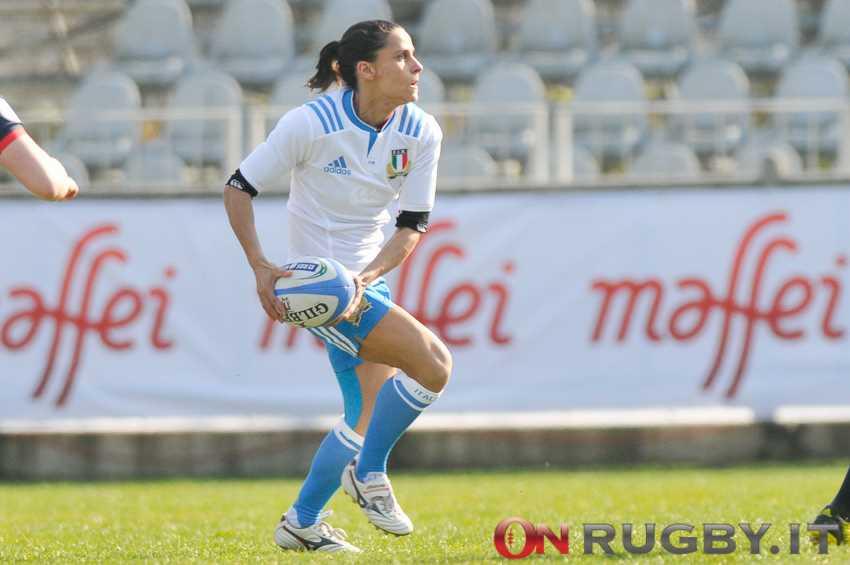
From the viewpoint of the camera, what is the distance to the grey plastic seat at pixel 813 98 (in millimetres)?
14023

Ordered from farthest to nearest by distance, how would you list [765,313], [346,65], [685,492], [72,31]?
[72,31] → [765,313] → [685,492] → [346,65]

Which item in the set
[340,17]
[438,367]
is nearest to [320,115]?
[438,367]

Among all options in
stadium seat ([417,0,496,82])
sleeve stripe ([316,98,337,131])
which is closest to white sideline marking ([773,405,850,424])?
stadium seat ([417,0,496,82])

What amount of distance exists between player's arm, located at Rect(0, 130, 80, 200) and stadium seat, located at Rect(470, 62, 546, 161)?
26.3ft

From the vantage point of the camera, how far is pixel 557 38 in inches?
684

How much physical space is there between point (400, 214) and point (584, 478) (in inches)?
226

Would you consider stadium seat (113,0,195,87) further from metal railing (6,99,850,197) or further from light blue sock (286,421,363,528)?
light blue sock (286,421,363,528)

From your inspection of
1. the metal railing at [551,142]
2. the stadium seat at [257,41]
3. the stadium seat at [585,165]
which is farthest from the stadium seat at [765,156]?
the stadium seat at [257,41]

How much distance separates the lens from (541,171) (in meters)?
13.5

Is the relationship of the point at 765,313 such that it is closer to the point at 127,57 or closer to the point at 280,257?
the point at 280,257

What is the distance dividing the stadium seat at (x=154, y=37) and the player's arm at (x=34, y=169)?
1211cm

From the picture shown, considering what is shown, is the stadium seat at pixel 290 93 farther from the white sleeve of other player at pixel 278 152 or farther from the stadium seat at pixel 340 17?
the white sleeve of other player at pixel 278 152

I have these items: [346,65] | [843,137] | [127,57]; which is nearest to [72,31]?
[127,57]

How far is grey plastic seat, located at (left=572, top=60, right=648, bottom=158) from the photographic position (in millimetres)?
13969
